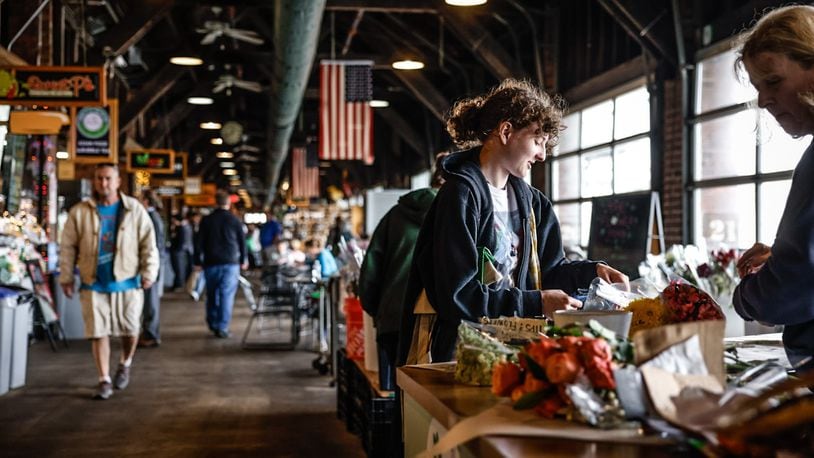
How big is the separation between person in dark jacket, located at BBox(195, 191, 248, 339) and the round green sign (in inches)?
72.1

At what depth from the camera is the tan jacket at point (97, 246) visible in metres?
6.36

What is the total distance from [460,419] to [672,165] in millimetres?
6406

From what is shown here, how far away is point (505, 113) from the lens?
2.75 m

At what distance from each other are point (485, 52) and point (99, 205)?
16.9 feet

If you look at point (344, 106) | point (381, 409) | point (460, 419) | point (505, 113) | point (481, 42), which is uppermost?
point (481, 42)

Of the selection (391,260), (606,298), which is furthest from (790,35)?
(391,260)

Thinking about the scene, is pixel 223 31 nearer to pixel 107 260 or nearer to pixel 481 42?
pixel 481 42

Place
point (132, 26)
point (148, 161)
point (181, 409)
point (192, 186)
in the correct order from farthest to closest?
point (192, 186)
point (148, 161)
point (132, 26)
point (181, 409)

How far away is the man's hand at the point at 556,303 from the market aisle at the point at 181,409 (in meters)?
2.78

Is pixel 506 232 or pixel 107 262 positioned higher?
pixel 506 232

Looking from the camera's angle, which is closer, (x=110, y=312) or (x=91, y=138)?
(x=110, y=312)

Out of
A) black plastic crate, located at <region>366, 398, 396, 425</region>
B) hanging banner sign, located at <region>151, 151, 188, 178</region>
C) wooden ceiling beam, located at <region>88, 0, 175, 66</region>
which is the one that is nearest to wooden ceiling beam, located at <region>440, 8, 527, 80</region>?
wooden ceiling beam, located at <region>88, 0, 175, 66</region>

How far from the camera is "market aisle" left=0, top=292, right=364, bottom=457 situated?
16.5 ft

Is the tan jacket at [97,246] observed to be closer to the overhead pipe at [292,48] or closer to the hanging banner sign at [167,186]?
the overhead pipe at [292,48]
